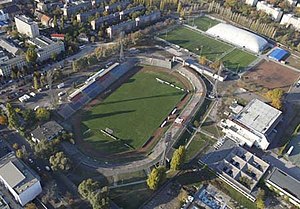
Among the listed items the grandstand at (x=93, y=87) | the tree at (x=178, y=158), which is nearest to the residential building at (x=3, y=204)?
the grandstand at (x=93, y=87)

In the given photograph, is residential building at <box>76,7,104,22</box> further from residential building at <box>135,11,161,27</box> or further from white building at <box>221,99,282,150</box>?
white building at <box>221,99,282,150</box>

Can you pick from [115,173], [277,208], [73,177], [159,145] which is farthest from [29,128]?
[277,208]

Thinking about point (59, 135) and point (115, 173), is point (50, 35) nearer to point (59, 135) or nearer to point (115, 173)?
point (59, 135)

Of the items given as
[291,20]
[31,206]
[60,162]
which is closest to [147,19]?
[291,20]

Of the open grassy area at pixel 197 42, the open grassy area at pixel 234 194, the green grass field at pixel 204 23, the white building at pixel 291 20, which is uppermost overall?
Result: the white building at pixel 291 20

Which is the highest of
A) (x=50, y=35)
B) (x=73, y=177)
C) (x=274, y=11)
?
(x=274, y=11)

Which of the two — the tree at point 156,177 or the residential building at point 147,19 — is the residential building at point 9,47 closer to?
the residential building at point 147,19

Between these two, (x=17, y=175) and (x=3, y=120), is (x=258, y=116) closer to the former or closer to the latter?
(x=17, y=175)
